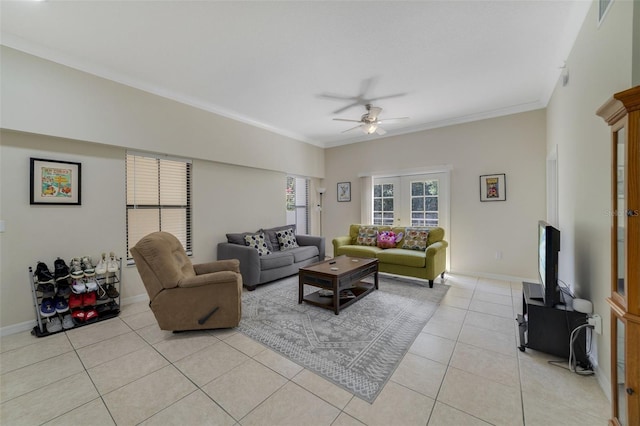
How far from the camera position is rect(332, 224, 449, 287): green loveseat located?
3.80 m

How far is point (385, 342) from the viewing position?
2.30 meters

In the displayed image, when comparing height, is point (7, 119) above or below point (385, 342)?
above

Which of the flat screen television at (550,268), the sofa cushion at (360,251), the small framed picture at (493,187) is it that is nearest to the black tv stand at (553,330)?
the flat screen television at (550,268)

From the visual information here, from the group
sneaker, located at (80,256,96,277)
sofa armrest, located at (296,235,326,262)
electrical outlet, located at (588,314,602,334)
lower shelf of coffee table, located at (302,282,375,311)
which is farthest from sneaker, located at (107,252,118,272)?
electrical outlet, located at (588,314,602,334)

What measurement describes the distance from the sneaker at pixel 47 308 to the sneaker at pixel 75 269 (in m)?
0.30

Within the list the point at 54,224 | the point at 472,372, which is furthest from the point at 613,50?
the point at 54,224

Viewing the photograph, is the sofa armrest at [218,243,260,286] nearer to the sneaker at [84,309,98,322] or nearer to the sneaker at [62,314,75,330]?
the sneaker at [84,309,98,322]

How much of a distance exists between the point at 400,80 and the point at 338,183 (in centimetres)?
326

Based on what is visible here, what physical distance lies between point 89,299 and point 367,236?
4125mm

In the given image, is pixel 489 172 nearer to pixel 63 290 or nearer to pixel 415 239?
pixel 415 239

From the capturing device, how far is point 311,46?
2.53 metres

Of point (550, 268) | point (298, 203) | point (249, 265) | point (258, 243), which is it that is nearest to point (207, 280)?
point (249, 265)

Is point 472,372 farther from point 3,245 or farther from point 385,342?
point 3,245

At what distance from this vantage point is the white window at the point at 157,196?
3422mm
